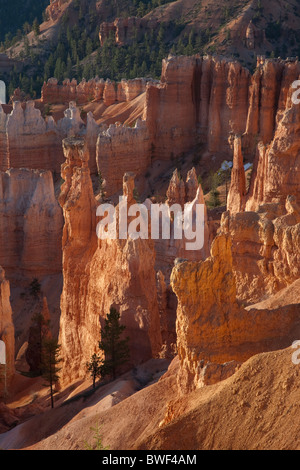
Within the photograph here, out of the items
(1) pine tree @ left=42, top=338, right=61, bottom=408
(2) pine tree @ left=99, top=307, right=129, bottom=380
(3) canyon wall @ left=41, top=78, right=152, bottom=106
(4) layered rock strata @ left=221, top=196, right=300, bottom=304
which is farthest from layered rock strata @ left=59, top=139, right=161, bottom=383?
(3) canyon wall @ left=41, top=78, right=152, bottom=106

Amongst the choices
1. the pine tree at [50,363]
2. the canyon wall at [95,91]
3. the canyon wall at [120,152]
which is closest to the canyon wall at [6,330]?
the pine tree at [50,363]

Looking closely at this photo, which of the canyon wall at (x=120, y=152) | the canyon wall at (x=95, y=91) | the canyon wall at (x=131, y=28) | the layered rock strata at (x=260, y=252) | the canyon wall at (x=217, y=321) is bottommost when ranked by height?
the canyon wall at (x=217, y=321)

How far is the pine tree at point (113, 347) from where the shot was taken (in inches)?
835

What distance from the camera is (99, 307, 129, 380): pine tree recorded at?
21.2m

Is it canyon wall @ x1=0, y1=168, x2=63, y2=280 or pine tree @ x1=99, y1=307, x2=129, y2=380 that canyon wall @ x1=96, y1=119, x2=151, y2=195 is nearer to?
canyon wall @ x1=0, y1=168, x2=63, y2=280

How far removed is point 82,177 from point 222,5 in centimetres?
6479

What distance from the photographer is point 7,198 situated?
3434cm

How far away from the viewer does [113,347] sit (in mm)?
21219

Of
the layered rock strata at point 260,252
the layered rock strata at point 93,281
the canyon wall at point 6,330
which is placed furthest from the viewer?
the canyon wall at point 6,330

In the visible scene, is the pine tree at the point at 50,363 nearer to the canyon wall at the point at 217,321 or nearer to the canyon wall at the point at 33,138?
the canyon wall at the point at 217,321

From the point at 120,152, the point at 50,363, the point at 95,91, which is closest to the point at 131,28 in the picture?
the point at 95,91

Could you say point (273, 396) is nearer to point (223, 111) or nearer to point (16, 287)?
point (16, 287)

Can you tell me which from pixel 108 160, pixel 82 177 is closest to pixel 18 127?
pixel 108 160

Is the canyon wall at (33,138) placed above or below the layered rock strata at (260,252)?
above
